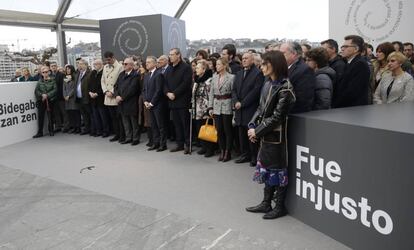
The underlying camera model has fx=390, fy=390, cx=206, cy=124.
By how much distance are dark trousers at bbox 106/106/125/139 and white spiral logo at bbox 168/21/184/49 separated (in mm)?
2083

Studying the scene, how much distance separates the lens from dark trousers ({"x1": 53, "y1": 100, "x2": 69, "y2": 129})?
26.5ft

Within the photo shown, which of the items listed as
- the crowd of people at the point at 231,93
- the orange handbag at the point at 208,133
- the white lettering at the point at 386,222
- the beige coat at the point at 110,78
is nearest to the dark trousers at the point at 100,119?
the crowd of people at the point at 231,93

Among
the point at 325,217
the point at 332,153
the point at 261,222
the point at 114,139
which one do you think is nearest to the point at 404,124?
the point at 332,153

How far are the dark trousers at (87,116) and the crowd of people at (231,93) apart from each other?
0.02 meters

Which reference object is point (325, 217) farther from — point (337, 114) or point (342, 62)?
point (342, 62)

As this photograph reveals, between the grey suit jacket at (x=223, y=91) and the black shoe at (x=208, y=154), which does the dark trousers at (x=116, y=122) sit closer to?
the black shoe at (x=208, y=154)

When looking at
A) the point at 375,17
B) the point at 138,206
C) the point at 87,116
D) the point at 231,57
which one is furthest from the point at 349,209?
the point at 87,116

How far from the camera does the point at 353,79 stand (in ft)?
12.4

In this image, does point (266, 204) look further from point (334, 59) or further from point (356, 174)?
point (334, 59)

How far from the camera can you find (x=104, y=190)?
4.24 m

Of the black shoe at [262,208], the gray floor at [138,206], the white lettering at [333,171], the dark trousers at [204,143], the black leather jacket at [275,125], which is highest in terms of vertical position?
the black leather jacket at [275,125]

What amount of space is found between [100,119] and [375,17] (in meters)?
5.40

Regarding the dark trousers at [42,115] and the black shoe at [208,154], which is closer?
the black shoe at [208,154]

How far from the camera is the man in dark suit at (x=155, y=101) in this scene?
19.6 ft
